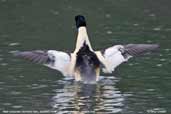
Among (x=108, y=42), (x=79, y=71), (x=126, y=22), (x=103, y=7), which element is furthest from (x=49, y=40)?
(x=103, y=7)

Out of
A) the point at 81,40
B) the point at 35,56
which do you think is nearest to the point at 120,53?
the point at 81,40

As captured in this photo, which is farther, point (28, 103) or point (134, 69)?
point (134, 69)

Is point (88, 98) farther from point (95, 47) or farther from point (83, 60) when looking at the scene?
point (95, 47)

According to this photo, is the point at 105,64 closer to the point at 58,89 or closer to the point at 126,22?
the point at 58,89

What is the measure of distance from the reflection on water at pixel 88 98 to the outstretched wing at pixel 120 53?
14.5 inches

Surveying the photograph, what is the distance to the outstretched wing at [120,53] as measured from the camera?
19125 mm

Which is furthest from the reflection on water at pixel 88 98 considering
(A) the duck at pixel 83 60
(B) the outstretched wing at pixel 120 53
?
(B) the outstretched wing at pixel 120 53

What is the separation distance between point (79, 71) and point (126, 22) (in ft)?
29.1

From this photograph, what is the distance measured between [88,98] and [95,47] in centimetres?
599

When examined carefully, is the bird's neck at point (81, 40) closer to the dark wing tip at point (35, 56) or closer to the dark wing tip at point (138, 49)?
the dark wing tip at point (35, 56)

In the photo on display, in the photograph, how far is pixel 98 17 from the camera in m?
29.5

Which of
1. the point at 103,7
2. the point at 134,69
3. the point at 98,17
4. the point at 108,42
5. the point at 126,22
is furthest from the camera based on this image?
the point at 103,7

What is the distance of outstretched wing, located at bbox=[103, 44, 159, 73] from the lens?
753 inches

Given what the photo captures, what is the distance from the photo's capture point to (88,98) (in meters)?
17.2
